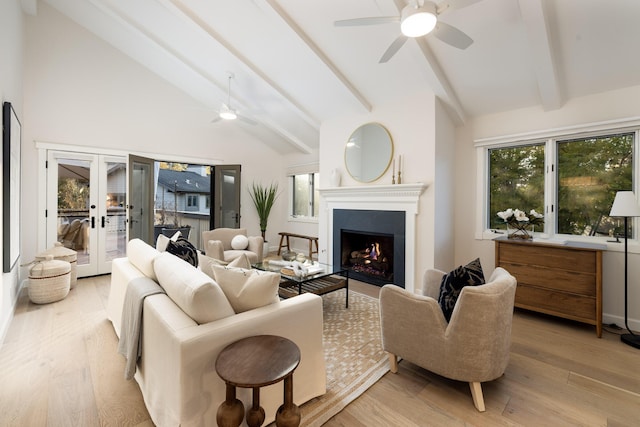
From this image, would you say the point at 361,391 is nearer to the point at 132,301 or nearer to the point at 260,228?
the point at 132,301

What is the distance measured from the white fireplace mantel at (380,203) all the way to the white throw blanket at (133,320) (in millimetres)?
2899

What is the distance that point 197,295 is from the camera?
1485 mm

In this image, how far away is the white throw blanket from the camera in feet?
5.91

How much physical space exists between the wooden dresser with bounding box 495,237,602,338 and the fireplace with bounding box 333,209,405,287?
3.90 feet

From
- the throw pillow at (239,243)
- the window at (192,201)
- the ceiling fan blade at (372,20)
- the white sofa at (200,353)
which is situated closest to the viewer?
the white sofa at (200,353)

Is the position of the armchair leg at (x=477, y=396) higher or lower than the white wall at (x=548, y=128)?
lower

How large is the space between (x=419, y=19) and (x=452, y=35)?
0.36 m

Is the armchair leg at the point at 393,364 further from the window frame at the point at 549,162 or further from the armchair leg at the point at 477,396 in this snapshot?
the window frame at the point at 549,162

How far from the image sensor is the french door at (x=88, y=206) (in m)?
4.30

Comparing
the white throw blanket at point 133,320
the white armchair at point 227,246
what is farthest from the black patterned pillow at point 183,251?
the white armchair at point 227,246

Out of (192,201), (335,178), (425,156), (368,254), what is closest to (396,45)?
(425,156)

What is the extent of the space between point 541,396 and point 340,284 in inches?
73.8

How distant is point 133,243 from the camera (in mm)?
2770

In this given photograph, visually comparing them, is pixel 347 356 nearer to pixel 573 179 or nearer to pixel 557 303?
pixel 557 303
